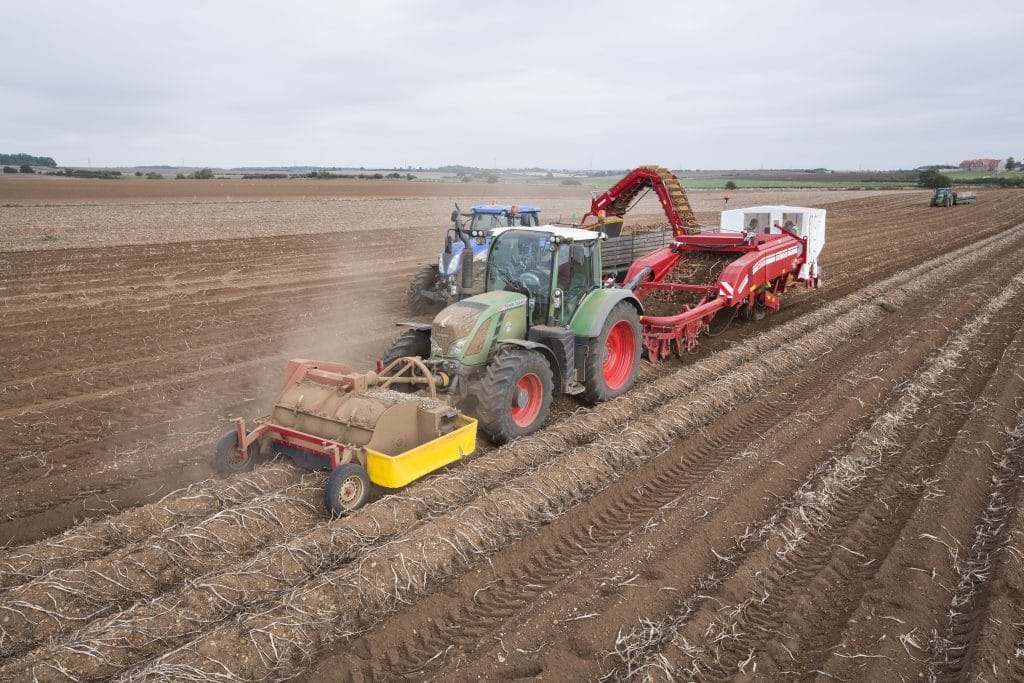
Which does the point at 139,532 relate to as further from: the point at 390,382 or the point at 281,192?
the point at 281,192

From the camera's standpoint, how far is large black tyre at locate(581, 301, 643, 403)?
7574 millimetres

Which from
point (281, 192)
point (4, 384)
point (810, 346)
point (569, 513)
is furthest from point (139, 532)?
point (281, 192)

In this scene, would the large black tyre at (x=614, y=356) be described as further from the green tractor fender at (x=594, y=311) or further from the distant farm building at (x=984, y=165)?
the distant farm building at (x=984, y=165)

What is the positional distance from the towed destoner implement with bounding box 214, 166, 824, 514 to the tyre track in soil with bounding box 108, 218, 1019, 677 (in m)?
0.88

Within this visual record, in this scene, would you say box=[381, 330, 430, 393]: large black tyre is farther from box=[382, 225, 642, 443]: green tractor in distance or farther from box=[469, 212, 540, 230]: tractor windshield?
box=[469, 212, 540, 230]: tractor windshield

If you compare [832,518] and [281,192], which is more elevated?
[281,192]

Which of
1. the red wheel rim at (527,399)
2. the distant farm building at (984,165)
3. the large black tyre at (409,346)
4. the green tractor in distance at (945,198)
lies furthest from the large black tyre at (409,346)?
the distant farm building at (984,165)

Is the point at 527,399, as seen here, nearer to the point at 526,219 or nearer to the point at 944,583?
the point at 944,583

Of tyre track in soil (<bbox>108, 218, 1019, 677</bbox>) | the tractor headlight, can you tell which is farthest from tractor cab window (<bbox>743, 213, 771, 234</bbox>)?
tyre track in soil (<bbox>108, 218, 1019, 677</bbox>)

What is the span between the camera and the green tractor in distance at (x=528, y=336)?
6.47 m

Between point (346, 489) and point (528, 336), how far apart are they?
276 cm

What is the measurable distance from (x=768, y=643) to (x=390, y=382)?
3617 mm

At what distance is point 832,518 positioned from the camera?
5.30m

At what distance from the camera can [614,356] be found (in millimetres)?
8516
